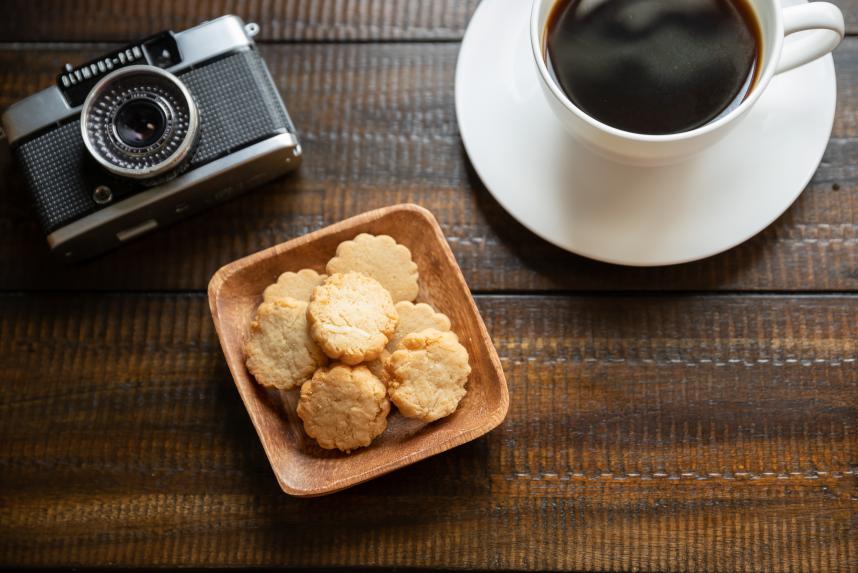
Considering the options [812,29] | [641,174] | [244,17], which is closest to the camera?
[812,29]

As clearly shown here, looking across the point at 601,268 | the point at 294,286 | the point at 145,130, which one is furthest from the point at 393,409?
the point at 145,130

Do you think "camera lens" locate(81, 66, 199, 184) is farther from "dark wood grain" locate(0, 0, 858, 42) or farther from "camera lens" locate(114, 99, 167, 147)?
"dark wood grain" locate(0, 0, 858, 42)

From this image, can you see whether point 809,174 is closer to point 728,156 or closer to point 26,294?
point 728,156

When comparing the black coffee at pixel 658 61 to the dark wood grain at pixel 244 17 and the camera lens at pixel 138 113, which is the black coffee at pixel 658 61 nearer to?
the dark wood grain at pixel 244 17

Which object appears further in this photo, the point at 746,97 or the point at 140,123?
the point at 140,123

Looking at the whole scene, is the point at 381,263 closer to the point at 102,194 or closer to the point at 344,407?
the point at 344,407

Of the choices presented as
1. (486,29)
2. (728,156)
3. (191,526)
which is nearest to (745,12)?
(728,156)
